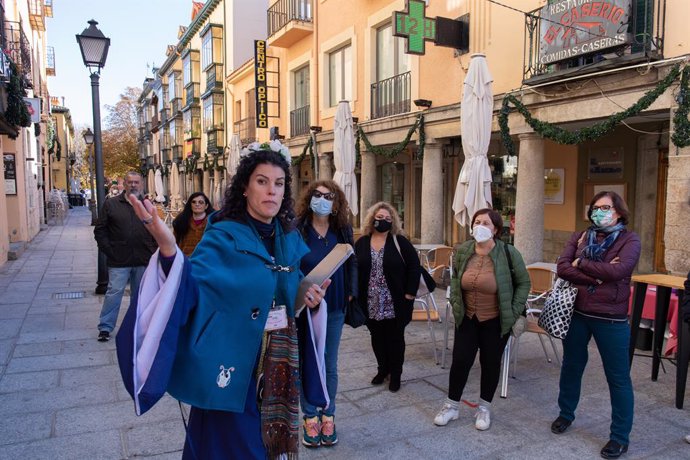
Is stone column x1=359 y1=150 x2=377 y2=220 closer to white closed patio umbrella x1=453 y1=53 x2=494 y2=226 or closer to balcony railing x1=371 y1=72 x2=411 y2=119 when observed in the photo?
balcony railing x1=371 y1=72 x2=411 y2=119

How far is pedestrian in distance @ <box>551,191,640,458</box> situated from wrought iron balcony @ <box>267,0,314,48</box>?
14172mm

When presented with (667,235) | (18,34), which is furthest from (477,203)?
(18,34)

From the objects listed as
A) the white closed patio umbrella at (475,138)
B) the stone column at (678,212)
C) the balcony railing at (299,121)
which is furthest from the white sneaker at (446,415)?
the balcony railing at (299,121)

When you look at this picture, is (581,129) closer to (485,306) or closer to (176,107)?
(485,306)

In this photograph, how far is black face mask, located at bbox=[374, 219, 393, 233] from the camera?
181 inches

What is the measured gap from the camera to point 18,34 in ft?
44.8

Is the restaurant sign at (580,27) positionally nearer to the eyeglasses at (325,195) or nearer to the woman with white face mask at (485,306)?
the woman with white face mask at (485,306)

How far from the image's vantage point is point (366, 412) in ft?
14.0

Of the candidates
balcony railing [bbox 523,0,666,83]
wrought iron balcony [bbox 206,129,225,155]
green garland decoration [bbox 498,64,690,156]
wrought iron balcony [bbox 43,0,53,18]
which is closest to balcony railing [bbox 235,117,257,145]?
wrought iron balcony [bbox 206,129,225,155]

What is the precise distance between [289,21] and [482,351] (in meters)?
14.5

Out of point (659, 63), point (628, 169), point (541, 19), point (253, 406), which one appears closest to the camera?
point (253, 406)

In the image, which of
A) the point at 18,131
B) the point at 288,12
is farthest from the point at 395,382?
the point at 288,12

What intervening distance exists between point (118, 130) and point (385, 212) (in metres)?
58.5

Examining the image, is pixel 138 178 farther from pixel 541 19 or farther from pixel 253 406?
pixel 541 19
